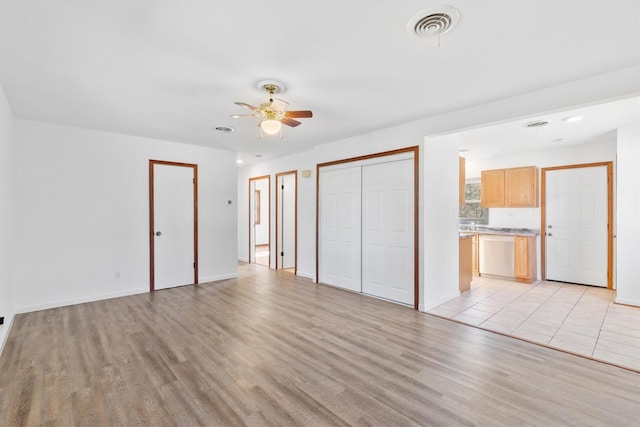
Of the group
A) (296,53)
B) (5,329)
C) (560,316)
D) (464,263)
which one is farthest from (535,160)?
(5,329)

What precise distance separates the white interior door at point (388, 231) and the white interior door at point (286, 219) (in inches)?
92.6

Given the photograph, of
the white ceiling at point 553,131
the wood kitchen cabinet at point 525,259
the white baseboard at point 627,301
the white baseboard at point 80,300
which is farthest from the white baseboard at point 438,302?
the white baseboard at point 80,300

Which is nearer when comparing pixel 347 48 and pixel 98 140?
pixel 347 48

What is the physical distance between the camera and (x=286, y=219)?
6762 mm

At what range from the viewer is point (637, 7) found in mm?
1781

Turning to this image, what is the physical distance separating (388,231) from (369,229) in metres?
0.36

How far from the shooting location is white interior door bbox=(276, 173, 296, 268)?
669 centimetres

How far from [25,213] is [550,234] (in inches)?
333

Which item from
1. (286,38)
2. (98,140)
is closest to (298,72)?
(286,38)

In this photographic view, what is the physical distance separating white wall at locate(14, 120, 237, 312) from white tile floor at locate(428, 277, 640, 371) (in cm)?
466

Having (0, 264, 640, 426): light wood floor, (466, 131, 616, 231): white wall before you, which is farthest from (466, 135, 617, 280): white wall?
(0, 264, 640, 426): light wood floor

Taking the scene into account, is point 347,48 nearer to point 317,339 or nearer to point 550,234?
point 317,339

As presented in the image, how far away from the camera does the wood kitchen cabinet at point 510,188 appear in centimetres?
573

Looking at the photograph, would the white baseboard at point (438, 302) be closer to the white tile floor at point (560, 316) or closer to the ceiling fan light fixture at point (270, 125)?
the white tile floor at point (560, 316)
